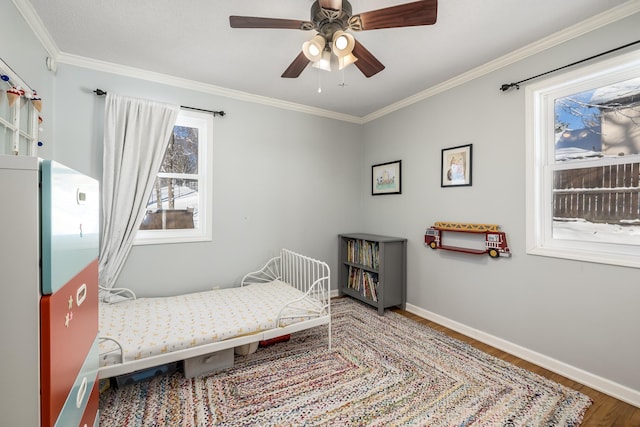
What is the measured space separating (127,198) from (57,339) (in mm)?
1954

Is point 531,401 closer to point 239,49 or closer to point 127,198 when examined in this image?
point 239,49

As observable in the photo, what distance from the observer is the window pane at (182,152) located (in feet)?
9.57

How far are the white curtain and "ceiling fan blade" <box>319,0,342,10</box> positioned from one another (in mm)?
1956

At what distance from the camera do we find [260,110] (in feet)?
10.9

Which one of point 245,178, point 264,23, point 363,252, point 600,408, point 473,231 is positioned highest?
point 264,23

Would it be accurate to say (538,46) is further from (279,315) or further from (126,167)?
(126,167)

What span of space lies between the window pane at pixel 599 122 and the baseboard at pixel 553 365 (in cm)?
154

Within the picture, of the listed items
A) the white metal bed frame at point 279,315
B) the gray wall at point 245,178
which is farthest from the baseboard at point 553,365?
the gray wall at point 245,178

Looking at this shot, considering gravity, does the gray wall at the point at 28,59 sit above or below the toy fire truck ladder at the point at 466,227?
above

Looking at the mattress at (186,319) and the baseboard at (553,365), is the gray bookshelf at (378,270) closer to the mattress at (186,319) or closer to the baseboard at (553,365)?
the baseboard at (553,365)

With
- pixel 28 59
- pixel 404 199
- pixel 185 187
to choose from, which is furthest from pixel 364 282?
pixel 28 59

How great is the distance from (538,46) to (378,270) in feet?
7.95

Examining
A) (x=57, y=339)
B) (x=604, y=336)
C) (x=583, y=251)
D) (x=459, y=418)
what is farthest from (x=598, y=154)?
(x=57, y=339)

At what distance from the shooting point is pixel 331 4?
1438mm
